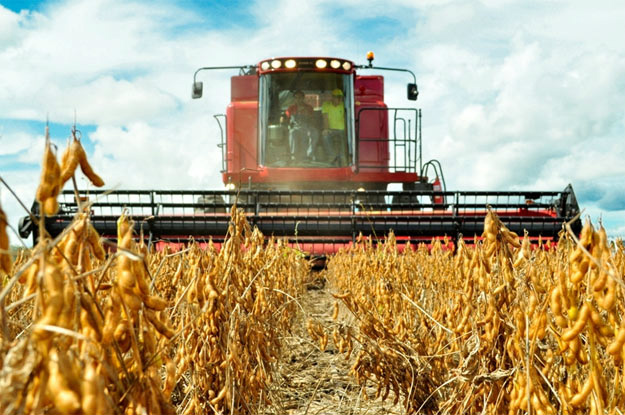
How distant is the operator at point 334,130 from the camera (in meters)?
8.77

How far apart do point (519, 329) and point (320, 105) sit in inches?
306

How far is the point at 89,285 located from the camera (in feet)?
3.14

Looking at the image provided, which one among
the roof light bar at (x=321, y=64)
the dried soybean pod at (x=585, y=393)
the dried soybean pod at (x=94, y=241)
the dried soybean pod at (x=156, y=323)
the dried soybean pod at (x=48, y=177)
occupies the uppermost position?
the roof light bar at (x=321, y=64)

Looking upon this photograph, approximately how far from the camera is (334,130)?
347 inches

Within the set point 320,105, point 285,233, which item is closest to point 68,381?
point 285,233

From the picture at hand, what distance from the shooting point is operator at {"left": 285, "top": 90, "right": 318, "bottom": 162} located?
8.72 m

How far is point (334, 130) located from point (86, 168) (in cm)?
799

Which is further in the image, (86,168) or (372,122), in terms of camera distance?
(372,122)

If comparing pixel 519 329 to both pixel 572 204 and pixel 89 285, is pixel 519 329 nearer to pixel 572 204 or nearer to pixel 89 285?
pixel 89 285

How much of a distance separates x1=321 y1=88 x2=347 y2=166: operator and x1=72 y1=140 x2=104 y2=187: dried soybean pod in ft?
25.6

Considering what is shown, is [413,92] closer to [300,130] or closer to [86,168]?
[300,130]

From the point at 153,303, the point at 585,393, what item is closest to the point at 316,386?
the point at 585,393

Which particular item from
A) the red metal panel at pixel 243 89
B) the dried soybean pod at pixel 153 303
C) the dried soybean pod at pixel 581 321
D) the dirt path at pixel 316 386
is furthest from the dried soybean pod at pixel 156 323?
the red metal panel at pixel 243 89

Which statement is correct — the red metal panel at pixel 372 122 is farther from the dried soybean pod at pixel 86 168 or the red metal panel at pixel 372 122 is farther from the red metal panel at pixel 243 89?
the dried soybean pod at pixel 86 168
